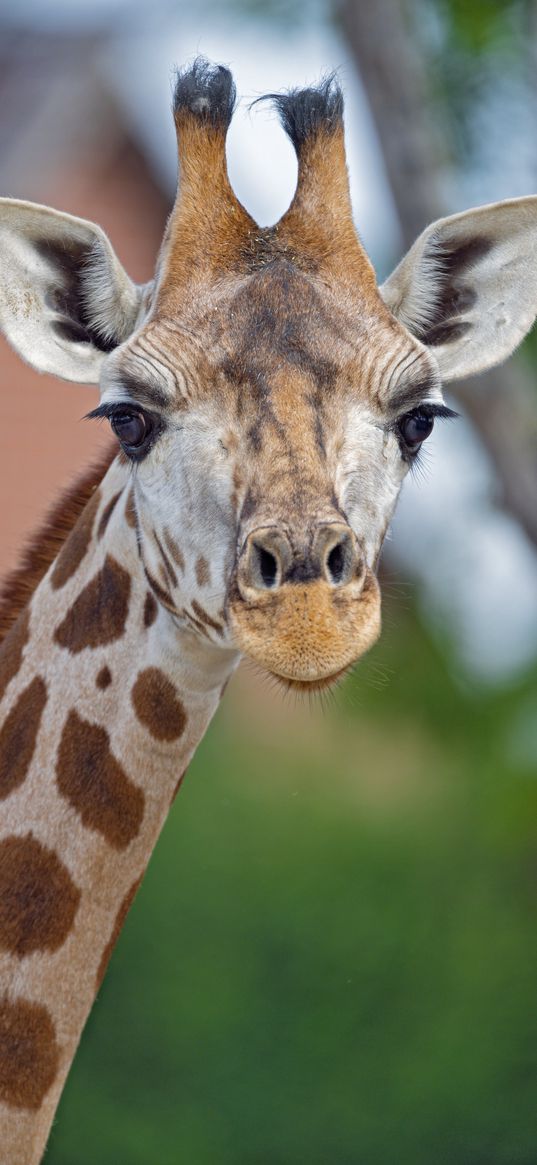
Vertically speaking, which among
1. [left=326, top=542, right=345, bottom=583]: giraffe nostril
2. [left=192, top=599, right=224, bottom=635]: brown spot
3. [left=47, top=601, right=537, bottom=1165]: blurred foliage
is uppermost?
[left=326, top=542, right=345, bottom=583]: giraffe nostril

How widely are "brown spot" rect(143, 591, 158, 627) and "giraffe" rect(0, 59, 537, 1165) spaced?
11 millimetres

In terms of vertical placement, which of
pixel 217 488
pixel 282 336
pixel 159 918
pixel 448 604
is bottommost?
pixel 159 918

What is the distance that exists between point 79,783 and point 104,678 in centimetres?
33

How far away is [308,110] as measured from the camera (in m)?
5.01

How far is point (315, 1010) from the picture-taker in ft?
43.1

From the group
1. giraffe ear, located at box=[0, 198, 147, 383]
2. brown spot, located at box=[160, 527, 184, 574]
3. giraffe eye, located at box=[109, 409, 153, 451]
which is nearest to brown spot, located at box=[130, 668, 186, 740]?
brown spot, located at box=[160, 527, 184, 574]

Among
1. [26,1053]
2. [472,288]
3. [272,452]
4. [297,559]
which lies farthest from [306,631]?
[472,288]

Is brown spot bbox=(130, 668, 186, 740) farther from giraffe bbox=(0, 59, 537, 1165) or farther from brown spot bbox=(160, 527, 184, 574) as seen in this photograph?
brown spot bbox=(160, 527, 184, 574)

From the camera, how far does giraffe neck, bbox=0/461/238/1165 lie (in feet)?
15.1

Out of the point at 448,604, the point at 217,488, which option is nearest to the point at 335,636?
the point at 217,488

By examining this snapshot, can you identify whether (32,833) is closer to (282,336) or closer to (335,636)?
(335,636)

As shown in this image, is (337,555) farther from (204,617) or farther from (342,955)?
(342,955)

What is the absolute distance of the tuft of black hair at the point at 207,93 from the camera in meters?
4.99

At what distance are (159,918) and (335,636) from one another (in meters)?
10.0
